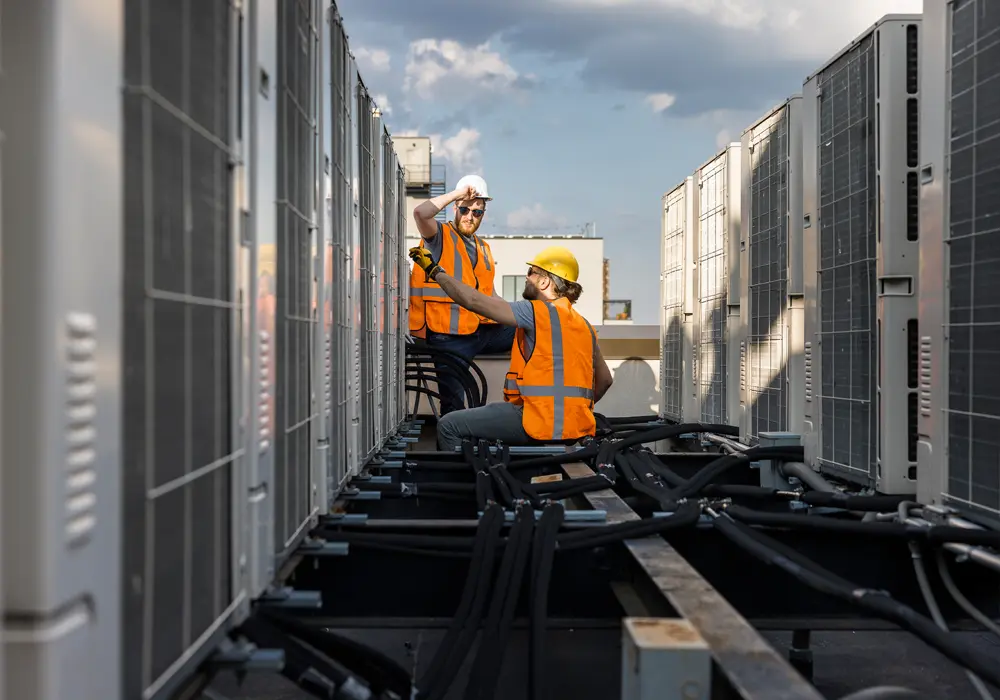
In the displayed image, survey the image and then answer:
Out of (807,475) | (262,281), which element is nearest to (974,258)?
(807,475)

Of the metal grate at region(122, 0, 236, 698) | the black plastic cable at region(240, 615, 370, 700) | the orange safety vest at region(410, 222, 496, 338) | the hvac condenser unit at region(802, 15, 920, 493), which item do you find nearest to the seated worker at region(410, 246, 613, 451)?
the orange safety vest at region(410, 222, 496, 338)

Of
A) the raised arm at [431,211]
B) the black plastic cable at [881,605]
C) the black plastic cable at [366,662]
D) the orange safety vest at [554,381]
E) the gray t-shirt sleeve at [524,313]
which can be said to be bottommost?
the black plastic cable at [366,662]

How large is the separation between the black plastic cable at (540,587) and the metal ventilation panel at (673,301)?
5.17 metres

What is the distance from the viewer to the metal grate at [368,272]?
14.3ft

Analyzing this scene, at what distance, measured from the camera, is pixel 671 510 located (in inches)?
135

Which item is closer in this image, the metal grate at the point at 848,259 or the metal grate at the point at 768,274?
the metal grate at the point at 848,259

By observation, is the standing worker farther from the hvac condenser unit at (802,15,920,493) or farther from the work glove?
the hvac condenser unit at (802,15,920,493)

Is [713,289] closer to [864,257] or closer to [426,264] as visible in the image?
[426,264]

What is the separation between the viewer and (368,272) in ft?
15.1

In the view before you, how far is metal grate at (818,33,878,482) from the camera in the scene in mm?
4043

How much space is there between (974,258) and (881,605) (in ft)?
4.82

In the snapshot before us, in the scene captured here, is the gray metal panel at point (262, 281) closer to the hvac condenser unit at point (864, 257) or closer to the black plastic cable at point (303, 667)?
the black plastic cable at point (303, 667)

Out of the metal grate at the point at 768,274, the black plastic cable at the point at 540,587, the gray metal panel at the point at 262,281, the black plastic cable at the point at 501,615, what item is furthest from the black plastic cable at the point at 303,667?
the metal grate at the point at 768,274

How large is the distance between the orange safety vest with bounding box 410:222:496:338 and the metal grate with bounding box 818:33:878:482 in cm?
339
